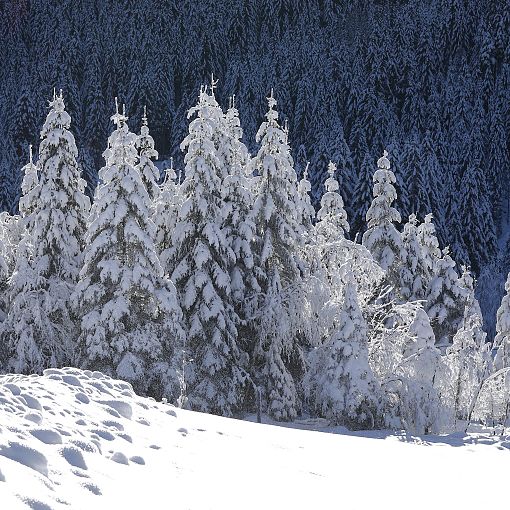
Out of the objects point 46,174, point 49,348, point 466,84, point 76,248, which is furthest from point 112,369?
point 466,84

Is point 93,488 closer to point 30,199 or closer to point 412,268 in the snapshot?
point 30,199

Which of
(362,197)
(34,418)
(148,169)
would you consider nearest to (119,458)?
(34,418)

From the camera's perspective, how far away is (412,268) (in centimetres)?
3397

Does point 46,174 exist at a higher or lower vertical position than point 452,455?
higher

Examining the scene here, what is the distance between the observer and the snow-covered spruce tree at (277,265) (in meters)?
Result: 22.8

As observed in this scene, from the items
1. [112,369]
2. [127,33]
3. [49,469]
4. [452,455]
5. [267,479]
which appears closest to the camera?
[49,469]

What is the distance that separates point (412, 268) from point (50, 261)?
17.9 meters

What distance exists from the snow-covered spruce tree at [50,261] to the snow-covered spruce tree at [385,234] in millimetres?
14698

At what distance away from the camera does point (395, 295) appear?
33.0m

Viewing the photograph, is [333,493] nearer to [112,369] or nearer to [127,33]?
[112,369]

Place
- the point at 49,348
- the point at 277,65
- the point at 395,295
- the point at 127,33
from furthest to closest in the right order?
the point at 127,33
the point at 277,65
the point at 395,295
the point at 49,348

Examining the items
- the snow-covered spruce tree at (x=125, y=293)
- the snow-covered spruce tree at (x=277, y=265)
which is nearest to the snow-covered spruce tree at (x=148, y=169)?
the snow-covered spruce tree at (x=125, y=293)

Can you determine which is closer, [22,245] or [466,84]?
[22,245]

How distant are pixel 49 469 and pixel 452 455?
7.48 meters
